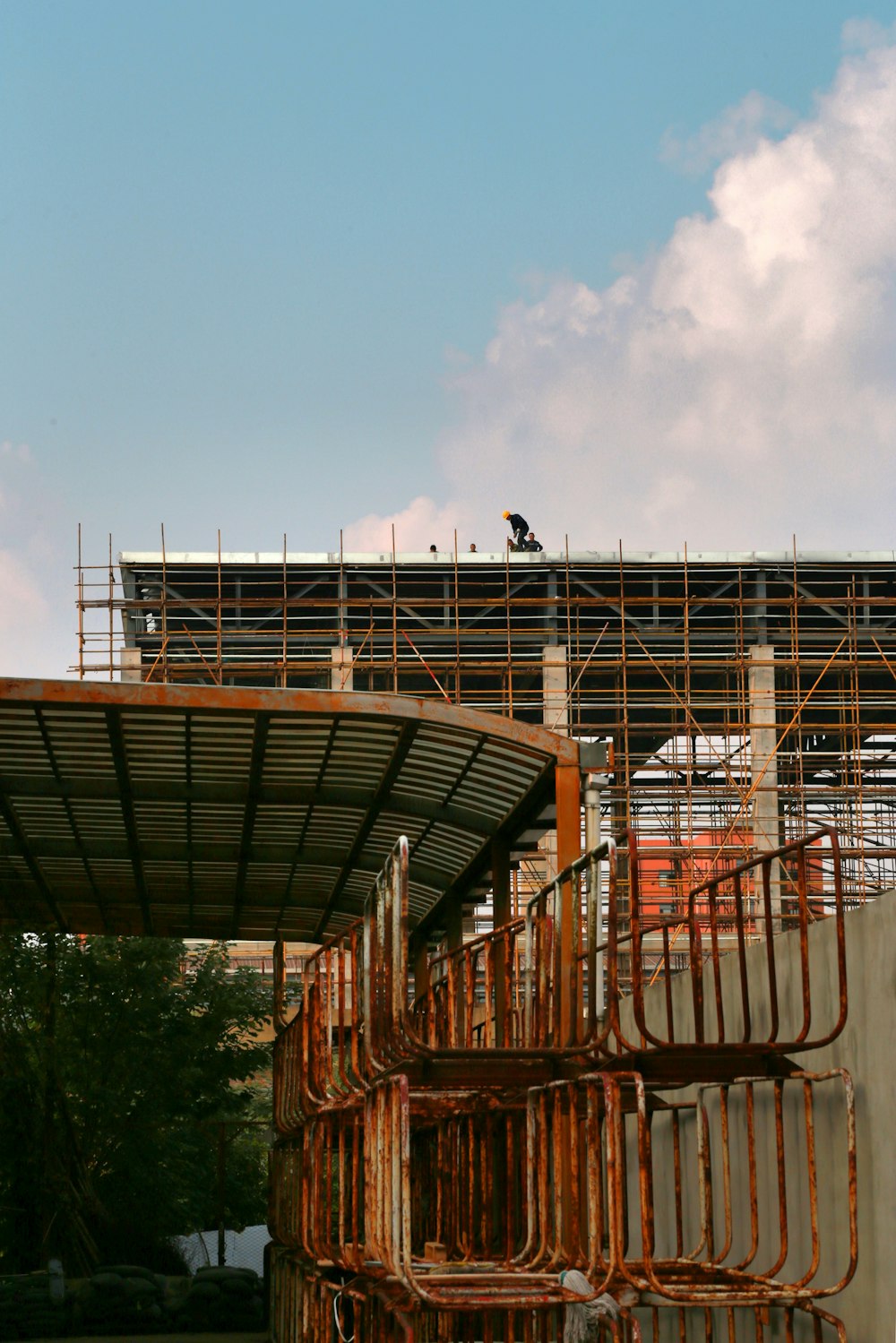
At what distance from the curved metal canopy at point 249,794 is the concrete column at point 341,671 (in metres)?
18.1

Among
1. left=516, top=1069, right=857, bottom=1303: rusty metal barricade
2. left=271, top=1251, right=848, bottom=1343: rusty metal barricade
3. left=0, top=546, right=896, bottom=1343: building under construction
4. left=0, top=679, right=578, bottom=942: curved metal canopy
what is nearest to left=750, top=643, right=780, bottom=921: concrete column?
left=0, top=546, right=896, bottom=1343: building under construction

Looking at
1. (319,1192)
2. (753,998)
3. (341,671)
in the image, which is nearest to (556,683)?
(341,671)

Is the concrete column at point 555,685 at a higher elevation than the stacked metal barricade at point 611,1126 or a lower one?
higher

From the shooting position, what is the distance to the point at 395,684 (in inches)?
1623

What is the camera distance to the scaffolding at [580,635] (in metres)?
41.1

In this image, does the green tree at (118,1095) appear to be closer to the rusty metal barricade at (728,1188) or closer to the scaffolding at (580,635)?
the scaffolding at (580,635)

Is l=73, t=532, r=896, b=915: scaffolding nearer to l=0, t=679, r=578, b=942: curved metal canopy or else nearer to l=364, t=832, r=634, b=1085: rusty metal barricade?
l=0, t=679, r=578, b=942: curved metal canopy

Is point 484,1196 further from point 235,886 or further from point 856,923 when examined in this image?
point 235,886

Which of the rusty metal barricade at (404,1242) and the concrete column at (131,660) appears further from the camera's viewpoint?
the concrete column at (131,660)

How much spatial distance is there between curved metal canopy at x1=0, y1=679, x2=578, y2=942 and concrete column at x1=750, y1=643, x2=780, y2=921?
1928 centimetres

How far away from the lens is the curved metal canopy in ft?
44.2

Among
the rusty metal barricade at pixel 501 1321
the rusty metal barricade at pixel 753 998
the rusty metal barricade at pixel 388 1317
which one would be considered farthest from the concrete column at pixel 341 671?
the rusty metal barricade at pixel 753 998

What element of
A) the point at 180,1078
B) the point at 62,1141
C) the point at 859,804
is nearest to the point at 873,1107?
the point at 62,1141

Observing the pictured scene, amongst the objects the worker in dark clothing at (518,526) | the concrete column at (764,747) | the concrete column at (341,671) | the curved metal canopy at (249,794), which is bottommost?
the curved metal canopy at (249,794)
